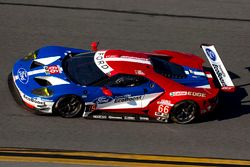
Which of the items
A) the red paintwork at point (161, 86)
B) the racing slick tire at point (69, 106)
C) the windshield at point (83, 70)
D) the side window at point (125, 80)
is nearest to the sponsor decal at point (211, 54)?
the red paintwork at point (161, 86)

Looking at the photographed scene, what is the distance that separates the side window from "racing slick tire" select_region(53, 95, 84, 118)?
2.26ft

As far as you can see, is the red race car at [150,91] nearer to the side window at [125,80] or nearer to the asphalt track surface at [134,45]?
the side window at [125,80]

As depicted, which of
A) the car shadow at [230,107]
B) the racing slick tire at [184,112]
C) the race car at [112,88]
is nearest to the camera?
the race car at [112,88]

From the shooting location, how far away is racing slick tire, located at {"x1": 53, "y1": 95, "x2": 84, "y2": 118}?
11.9m

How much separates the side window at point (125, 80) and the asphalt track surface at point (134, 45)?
29.2 inches

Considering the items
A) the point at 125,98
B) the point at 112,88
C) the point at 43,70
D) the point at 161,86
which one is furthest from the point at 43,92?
the point at 161,86

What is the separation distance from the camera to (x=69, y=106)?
12023 millimetres

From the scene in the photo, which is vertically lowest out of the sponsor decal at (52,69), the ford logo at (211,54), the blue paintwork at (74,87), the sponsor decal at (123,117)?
the sponsor decal at (123,117)

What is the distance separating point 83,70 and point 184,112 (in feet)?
7.04

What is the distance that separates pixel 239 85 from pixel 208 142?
113 inches

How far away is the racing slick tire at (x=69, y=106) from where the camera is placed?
39.1 feet

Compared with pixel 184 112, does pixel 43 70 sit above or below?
above

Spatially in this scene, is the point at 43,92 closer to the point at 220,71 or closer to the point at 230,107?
the point at 220,71

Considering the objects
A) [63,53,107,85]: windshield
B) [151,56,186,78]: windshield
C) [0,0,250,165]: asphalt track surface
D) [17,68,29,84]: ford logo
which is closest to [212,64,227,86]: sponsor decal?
[151,56,186,78]: windshield
